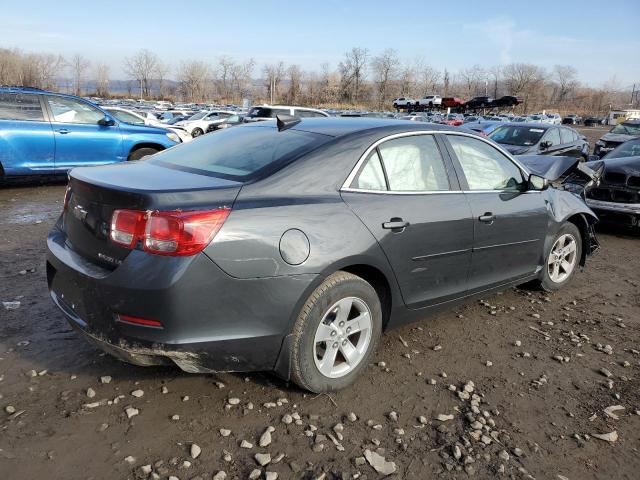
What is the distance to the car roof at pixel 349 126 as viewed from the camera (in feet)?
11.2

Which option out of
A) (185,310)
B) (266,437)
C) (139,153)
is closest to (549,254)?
(266,437)

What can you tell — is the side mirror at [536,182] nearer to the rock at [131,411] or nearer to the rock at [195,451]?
the rock at [195,451]

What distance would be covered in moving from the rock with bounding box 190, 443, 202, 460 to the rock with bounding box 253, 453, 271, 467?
27 centimetres

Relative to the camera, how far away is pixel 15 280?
183 inches

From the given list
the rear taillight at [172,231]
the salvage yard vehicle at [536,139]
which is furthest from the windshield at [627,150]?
the rear taillight at [172,231]

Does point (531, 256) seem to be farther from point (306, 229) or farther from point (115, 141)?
point (115, 141)

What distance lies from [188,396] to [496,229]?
253cm

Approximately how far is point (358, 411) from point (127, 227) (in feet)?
5.30

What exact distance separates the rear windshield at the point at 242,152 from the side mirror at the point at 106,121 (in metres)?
6.49

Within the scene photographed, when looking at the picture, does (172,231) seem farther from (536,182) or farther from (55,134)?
(55,134)

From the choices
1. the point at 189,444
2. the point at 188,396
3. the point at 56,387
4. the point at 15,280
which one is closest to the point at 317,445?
the point at 189,444

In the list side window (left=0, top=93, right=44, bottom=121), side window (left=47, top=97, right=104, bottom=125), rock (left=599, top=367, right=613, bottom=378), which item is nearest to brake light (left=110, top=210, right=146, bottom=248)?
rock (left=599, top=367, right=613, bottom=378)

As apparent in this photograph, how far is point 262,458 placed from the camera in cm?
248

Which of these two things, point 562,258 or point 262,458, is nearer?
point 262,458
